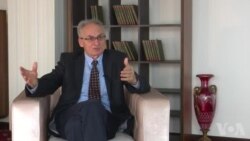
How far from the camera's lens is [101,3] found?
414 cm

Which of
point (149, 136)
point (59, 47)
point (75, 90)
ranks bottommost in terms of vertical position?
point (149, 136)

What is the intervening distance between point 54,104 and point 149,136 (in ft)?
2.91

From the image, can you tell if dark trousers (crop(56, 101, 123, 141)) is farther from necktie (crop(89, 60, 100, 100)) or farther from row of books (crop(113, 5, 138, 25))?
row of books (crop(113, 5, 138, 25))

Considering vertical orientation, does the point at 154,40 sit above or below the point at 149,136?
above

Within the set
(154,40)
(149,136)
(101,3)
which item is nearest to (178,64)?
(154,40)

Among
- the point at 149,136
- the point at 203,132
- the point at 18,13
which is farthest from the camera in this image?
the point at 18,13

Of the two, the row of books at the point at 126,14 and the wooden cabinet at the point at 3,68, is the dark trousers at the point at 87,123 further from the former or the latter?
the wooden cabinet at the point at 3,68

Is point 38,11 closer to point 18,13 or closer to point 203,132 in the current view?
point 18,13

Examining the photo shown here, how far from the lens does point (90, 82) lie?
8.71 ft

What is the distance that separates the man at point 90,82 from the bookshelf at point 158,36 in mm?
1099

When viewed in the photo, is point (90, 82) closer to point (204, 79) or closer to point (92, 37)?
point (92, 37)

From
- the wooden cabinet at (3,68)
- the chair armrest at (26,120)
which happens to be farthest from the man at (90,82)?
the wooden cabinet at (3,68)

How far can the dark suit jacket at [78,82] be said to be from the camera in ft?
8.52

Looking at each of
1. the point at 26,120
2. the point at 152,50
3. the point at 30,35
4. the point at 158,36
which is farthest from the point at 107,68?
the point at 30,35
